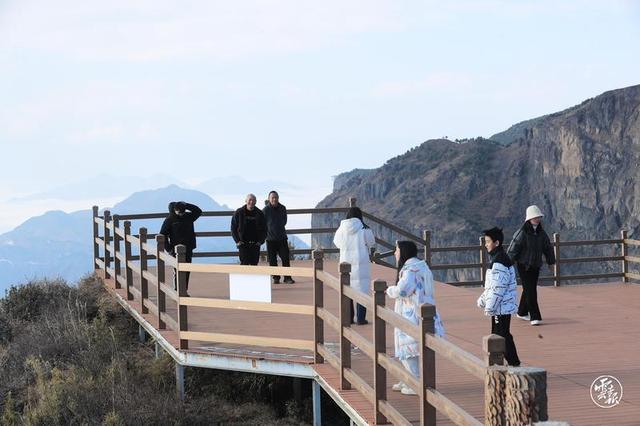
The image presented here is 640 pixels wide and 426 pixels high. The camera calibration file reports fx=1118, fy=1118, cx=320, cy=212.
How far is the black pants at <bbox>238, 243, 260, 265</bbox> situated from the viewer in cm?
1733

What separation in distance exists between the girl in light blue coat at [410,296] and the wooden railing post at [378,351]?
0.64 feet

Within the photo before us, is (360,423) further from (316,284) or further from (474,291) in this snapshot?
(474,291)

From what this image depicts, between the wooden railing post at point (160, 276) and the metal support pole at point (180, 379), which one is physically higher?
the wooden railing post at point (160, 276)

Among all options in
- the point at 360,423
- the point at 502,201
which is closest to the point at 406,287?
the point at 360,423

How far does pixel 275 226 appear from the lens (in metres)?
18.1

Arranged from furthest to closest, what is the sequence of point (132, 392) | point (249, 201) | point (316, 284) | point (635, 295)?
point (635, 295), point (249, 201), point (132, 392), point (316, 284)

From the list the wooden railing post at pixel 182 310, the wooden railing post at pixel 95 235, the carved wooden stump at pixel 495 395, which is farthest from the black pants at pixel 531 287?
the wooden railing post at pixel 95 235

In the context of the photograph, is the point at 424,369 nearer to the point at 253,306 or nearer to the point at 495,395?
the point at 495,395

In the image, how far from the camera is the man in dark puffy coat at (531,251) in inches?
555

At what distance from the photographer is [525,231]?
46.7 feet

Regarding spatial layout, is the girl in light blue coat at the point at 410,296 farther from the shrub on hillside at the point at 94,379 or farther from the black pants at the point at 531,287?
the black pants at the point at 531,287

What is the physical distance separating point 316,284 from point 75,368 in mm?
4327

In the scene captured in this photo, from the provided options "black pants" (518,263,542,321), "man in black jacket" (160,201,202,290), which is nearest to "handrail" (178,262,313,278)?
"man in black jacket" (160,201,202,290)

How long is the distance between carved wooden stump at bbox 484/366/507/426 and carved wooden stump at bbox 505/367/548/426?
14 centimetres
